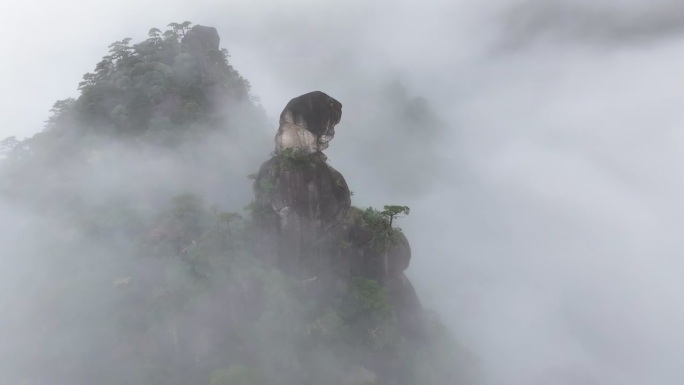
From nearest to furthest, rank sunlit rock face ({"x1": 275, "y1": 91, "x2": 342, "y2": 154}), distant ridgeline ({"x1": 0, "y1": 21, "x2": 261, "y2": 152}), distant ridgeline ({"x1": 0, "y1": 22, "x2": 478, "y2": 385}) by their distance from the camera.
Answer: distant ridgeline ({"x1": 0, "y1": 22, "x2": 478, "y2": 385}) < sunlit rock face ({"x1": 275, "y1": 91, "x2": 342, "y2": 154}) < distant ridgeline ({"x1": 0, "y1": 21, "x2": 261, "y2": 152})

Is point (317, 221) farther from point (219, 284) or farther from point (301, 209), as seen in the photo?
point (219, 284)

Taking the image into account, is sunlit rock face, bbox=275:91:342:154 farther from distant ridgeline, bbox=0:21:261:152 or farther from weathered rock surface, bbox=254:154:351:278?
distant ridgeline, bbox=0:21:261:152

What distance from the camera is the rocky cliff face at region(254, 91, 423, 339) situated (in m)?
39.9

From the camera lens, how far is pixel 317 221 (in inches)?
1620

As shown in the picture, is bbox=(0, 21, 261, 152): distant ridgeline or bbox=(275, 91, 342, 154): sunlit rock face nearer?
bbox=(275, 91, 342, 154): sunlit rock face

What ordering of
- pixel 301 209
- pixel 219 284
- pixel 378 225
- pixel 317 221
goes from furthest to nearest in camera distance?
pixel 378 225 → pixel 317 221 → pixel 301 209 → pixel 219 284

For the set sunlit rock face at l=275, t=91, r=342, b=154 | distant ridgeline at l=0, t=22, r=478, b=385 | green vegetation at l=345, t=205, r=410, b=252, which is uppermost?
sunlit rock face at l=275, t=91, r=342, b=154

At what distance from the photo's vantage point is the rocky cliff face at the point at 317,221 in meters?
39.9

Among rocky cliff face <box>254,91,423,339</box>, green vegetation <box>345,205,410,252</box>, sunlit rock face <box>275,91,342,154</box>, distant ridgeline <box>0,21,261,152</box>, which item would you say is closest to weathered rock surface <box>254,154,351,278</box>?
rocky cliff face <box>254,91,423,339</box>

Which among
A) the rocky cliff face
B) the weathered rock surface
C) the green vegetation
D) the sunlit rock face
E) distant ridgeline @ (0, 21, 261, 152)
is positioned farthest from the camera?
distant ridgeline @ (0, 21, 261, 152)

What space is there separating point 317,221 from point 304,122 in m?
10.7

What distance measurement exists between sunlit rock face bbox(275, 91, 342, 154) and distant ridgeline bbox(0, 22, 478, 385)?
148 millimetres

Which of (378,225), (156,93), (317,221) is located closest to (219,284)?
(317,221)

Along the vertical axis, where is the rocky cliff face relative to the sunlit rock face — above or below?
below
